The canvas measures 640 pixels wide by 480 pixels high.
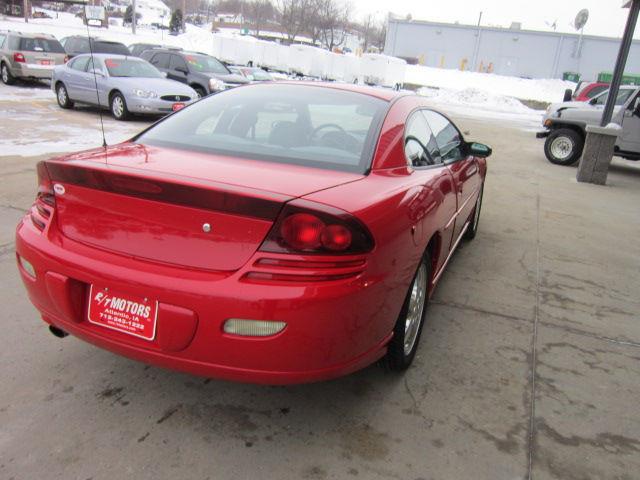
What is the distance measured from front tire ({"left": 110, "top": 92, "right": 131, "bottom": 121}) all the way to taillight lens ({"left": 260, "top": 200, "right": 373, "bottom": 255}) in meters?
11.0

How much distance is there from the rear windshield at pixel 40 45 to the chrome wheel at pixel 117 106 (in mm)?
6578

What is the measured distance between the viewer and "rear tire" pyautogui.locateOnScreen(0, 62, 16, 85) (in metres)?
17.1

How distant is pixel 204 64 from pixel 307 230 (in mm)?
14343

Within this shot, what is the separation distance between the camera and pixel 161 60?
15.3 metres

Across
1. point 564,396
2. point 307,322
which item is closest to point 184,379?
point 307,322

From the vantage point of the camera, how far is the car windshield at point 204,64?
1490 cm

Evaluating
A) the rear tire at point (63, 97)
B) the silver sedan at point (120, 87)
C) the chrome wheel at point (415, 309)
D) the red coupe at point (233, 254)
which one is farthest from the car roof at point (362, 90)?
the rear tire at point (63, 97)

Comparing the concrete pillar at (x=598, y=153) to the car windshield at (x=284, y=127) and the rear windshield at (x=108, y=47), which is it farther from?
the rear windshield at (x=108, y=47)

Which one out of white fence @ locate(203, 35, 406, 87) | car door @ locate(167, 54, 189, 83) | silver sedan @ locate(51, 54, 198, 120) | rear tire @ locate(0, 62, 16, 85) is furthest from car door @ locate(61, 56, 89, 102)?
white fence @ locate(203, 35, 406, 87)

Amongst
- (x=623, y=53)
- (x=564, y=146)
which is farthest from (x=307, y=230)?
(x=564, y=146)

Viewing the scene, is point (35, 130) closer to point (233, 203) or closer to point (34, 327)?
point (34, 327)

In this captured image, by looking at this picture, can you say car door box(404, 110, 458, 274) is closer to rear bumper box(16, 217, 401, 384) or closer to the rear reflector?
rear bumper box(16, 217, 401, 384)

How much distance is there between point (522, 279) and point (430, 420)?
7.77 feet

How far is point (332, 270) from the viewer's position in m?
2.07
